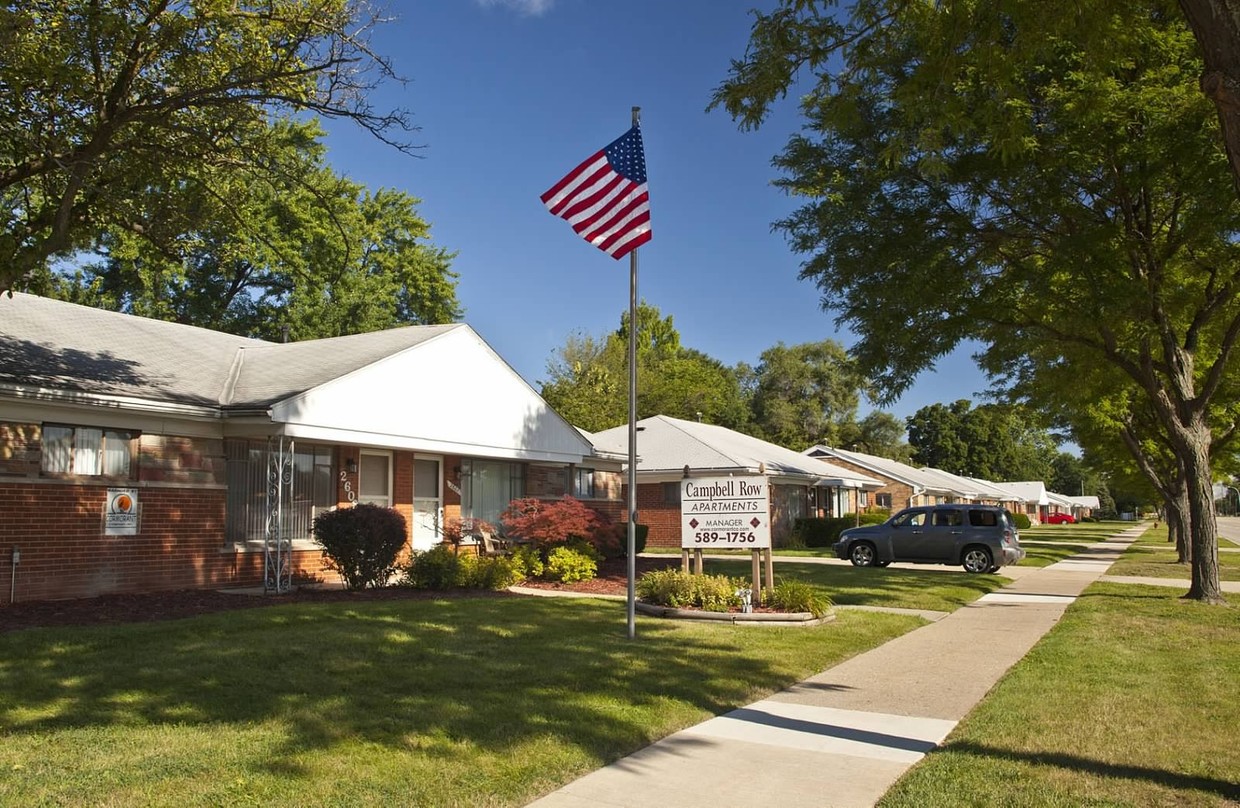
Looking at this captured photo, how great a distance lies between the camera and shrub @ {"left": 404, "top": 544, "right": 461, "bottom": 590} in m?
15.4

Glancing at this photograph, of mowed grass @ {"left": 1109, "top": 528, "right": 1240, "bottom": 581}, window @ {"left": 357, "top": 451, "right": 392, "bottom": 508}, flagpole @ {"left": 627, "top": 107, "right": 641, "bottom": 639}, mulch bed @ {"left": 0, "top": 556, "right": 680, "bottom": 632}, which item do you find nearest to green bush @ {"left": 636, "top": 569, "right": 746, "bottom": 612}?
flagpole @ {"left": 627, "top": 107, "right": 641, "bottom": 639}

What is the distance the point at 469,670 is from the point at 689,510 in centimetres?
567

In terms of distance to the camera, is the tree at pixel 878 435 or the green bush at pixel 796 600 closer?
the green bush at pixel 796 600

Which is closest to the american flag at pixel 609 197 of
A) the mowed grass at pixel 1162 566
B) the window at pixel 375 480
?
the window at pixel 375 480

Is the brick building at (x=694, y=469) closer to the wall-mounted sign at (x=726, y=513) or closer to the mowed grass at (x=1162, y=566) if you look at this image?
the mowed grass at (x=1162, y=566)

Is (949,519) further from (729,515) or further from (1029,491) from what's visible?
(1029,491)

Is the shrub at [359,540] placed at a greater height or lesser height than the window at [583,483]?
lesser

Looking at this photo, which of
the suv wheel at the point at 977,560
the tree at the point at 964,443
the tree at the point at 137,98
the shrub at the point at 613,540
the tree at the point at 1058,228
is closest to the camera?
the tree at the point at 137,98

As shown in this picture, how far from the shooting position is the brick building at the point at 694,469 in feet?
107

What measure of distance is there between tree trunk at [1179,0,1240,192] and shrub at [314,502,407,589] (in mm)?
12562

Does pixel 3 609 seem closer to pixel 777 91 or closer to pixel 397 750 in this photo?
pixel 397 750

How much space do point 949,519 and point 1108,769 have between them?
1868 centimetres

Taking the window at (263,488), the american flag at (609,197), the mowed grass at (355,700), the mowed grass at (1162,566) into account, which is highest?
the american flag at (609,197)

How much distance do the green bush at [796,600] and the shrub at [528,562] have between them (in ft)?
18.8
